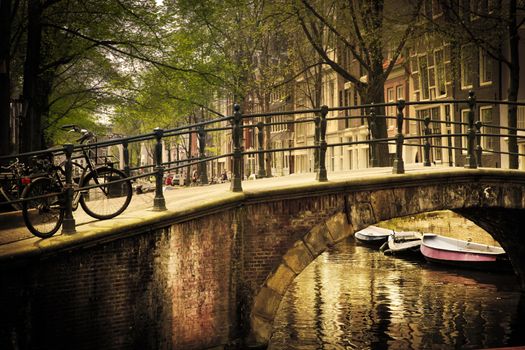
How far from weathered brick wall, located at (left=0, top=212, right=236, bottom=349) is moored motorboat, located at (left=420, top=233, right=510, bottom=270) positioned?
38.6ft

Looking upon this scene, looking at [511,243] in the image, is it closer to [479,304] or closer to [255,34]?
[479,304]

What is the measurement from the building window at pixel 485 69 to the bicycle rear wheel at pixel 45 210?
2259 centimetres

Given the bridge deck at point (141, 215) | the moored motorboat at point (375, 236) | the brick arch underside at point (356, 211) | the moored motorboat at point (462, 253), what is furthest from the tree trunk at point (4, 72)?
the moored motorboat at point (375, 236)

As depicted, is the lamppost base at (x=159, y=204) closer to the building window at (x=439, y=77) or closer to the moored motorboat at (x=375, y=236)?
the moored motorboat at (x=375, y=236)

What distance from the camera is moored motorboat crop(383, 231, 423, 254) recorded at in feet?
78.1

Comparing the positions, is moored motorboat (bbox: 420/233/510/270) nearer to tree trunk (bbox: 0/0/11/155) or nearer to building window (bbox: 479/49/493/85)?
building window (bbox: 479/49/493/85)

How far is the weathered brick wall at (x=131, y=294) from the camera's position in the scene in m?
7.61

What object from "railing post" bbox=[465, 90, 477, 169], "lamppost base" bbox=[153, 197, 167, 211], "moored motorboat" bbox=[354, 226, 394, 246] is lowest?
"moored motorboat" bbox=[354, 226, 394, 246]

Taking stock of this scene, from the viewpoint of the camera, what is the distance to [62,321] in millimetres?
7902

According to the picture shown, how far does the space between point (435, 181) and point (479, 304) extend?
208 inches

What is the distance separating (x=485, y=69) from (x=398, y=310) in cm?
1577

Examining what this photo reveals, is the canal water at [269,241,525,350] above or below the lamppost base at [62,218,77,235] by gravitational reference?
below

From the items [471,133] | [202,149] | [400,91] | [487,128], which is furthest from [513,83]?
[400,91]

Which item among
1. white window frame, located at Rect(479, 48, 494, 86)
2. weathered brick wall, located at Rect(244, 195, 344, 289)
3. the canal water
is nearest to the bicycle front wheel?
weathered brick wall, located at Rect(244, 195, 344, 289)
